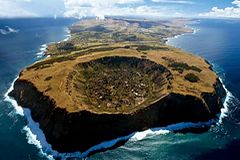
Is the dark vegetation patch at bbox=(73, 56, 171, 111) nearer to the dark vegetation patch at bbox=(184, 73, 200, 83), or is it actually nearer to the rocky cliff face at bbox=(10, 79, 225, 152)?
the rocky cliff face at bbox=(10, 79, 225, 152)

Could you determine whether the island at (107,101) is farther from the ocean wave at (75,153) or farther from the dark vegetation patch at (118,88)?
the ocean wave at (75,153)

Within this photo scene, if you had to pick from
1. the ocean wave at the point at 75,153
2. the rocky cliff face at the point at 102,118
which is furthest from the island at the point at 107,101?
the ocean wave at the point at 75,153

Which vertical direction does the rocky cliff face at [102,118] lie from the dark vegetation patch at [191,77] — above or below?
below

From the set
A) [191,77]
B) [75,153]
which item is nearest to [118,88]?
[191,77]

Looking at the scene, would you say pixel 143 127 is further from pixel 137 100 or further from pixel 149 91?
pixel 149 91

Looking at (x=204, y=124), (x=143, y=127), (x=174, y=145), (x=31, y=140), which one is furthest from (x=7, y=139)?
(x=204, y=124)

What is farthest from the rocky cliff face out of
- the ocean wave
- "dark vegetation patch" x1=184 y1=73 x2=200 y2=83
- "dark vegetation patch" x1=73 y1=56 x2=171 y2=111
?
"dark vegetation patch" x1=184 y1=73 x2=200 y2=83

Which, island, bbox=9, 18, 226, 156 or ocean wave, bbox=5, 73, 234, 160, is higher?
island, bbox=9, 18, 226, 156

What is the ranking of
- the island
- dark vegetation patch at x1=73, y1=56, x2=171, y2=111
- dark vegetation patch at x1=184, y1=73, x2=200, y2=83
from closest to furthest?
the island < dark vegetation patch at x1=73, y1=56, x2=171, y2=111 < dark vegetation patch at x1=184, y1=73, x2=200, y2=83

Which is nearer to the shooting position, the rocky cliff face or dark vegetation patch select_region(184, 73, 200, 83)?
the rocky cliff face
